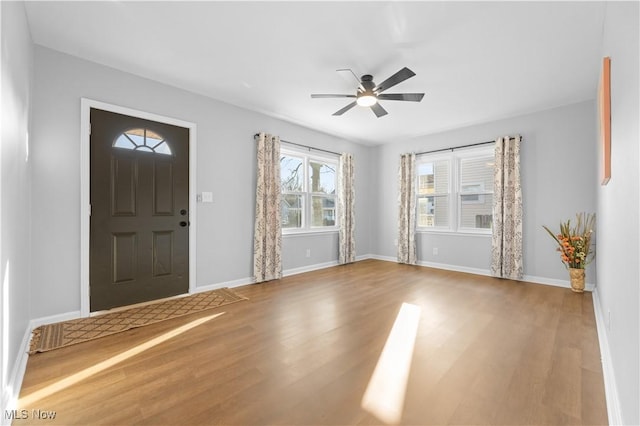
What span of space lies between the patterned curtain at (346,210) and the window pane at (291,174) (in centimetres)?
97

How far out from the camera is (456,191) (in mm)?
5348

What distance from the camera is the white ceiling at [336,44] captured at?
225 cm

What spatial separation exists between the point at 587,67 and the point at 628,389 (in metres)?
3.42

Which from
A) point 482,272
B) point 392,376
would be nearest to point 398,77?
point 392,376

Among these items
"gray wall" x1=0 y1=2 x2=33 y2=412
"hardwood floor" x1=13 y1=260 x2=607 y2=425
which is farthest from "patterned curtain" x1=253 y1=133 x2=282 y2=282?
"gray wall" x1=0 y1=2 x2=33 y2=412

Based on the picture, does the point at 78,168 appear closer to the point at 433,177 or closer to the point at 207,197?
the point at 207,197

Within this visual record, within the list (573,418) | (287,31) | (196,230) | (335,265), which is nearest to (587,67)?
(287,31)

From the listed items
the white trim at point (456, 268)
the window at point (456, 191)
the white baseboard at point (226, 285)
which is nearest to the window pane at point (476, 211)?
the window at point (456, 191)

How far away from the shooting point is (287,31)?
2502 mm

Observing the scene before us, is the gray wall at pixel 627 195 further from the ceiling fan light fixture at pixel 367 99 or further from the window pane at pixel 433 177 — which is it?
the window pane at pixel 433 177

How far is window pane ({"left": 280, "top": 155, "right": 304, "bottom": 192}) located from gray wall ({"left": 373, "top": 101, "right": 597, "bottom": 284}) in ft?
9.38

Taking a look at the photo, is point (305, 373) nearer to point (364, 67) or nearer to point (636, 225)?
point (636, 225)

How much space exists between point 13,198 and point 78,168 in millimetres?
1190

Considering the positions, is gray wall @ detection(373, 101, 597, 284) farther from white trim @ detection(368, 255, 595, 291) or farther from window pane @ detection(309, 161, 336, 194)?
window pane @ detection(309, 161, 336, 194)
